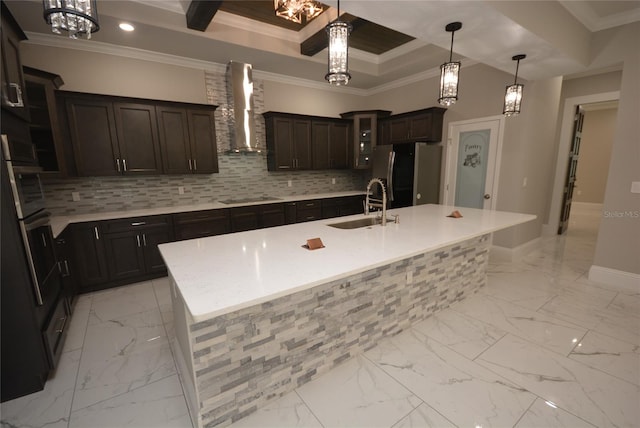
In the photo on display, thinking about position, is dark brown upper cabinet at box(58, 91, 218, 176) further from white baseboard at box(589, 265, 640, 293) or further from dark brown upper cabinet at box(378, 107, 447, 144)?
white baseboard at box(589, 265, 640, 293)

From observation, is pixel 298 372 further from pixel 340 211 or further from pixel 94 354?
pixel 340 211

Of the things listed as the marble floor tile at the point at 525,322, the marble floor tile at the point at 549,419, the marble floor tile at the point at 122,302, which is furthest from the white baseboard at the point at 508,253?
the marble floor tile at the point at 122,302

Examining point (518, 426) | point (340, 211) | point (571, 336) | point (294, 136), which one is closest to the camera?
point (518, 426)

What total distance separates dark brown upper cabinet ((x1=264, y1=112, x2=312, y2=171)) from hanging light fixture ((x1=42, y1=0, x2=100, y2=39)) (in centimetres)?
321

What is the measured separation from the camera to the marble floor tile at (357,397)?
1521 mm

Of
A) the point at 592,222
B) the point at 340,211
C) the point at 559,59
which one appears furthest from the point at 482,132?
the point at 592,222

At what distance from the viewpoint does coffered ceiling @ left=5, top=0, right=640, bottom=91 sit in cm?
208

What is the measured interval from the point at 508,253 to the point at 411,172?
1828 mm

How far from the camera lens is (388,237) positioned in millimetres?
2057

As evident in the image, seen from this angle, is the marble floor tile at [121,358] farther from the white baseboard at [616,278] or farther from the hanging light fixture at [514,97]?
the white baseboard at [616,278]

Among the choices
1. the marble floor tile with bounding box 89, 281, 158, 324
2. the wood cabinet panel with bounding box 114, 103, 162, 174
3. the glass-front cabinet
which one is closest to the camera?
the marble floor tile with bounding box 89, 281, 158, 324

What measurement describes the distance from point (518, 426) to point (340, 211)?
373 cm

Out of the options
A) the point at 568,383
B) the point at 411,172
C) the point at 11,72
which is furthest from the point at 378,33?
the point at 568,383

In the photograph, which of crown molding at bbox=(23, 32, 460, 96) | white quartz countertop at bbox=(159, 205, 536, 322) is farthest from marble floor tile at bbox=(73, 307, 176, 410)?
crown molding at bbox=(23, 32, 460, 96)
